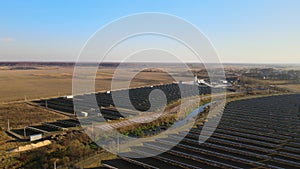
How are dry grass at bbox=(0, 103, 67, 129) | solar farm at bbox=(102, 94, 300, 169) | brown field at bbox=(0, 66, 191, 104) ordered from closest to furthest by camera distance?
solar farm at bbox=(102, 94, 300, 169)
dry grass at bbox=(0, 103, 67, 129)
brown field at bbox=(0, 66, 191, 104)

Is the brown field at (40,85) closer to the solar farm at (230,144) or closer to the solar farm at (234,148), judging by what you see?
the solar farm at (230,144)

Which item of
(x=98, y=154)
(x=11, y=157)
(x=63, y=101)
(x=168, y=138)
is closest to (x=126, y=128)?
(x=168, y=138)

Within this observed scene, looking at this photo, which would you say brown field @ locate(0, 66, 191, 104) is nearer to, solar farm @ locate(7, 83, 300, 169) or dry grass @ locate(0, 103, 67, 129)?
dry grass @ locate(0, 103, 67, 129)

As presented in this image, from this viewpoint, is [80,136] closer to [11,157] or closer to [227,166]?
[11,157]

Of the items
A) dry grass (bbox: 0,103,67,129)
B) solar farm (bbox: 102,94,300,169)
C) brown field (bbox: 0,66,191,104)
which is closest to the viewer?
solar farm (bbox: 102,94,300,169)

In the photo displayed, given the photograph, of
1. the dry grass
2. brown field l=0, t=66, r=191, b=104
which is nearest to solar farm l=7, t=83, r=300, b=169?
the dry grass

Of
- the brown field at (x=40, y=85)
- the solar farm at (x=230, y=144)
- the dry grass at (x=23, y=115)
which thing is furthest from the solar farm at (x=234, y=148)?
the brown field at (x=40, y=85)

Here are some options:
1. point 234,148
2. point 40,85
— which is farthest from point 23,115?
point 40,85

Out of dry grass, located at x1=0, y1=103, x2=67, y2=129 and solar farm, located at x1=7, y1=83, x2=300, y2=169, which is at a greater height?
dry grass, located at x1=0, y1=103, x2=67, y2=129
